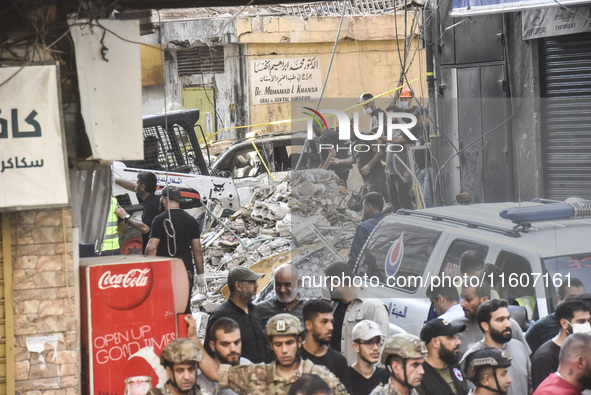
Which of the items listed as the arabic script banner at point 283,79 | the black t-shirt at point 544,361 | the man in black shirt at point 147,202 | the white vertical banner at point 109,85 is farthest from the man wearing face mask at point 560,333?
the arabic script banner at point 283,79

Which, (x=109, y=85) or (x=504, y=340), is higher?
(x=109, y=85)

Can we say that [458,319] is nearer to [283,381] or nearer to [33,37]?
[283,381]

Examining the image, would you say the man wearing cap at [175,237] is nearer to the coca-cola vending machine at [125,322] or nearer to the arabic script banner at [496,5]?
the coca-cola vending machine at [125,322]

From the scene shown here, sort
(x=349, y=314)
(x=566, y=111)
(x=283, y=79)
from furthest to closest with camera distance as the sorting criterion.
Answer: (x=283, y=79)
(x=566, y=111)
(x=349, y=314)

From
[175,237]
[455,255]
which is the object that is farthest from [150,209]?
[455,255]

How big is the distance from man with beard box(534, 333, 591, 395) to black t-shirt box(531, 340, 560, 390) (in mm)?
712

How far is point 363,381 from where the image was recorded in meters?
6.88

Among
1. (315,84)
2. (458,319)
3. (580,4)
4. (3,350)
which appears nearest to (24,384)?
(3,350)

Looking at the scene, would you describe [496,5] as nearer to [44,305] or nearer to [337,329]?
[337,329]

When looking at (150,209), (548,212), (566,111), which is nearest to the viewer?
(548,212)

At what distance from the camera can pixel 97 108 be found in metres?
6.24

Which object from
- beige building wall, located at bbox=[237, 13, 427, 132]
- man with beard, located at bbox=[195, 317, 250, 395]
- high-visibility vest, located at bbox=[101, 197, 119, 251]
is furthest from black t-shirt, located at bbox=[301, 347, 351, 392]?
beige building wall, located at bbox=[237, 13, 427, 132]

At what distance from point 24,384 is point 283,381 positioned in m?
1.67

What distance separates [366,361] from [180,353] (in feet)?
4.87
